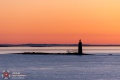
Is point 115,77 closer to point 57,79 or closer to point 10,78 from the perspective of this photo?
point 57,79

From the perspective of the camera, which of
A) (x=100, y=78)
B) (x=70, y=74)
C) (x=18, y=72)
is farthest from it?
(x=18, y=72)

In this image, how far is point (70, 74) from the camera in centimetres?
6147

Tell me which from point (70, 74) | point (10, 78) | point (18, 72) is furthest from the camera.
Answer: point (18, 72)

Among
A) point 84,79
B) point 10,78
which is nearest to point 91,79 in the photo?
point 84,79

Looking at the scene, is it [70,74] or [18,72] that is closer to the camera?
[70,74]

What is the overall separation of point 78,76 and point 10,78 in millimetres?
9793

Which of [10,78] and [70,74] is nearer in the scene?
[10,78]

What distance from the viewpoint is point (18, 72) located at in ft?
216

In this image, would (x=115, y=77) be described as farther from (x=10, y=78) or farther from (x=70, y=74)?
(x=10, y=78)

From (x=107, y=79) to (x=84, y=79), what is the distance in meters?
2.68

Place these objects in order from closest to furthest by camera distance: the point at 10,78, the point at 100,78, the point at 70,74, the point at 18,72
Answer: the point at 10,78
the point at 100,78
the point at 70,74
the point at 18,72

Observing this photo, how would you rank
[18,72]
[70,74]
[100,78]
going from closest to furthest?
[100,78], [70,74], [18,72]

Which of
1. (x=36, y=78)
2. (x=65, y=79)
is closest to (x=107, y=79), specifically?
(x=65, y=79)

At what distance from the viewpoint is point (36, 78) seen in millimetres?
55750
